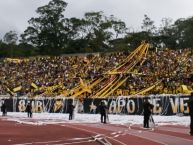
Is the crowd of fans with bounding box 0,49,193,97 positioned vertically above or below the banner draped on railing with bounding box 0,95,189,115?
above

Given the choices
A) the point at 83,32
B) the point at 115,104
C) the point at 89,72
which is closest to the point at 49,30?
the point at 83,32

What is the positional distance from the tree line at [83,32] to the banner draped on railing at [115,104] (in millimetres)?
41847

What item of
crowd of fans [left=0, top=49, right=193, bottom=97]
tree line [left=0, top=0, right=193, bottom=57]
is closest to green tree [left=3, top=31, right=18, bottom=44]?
tree line [left=0, top=0, right=193, bottom=57]

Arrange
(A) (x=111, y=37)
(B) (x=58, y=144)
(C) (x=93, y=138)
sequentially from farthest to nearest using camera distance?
(A) (x=111, y=37) → (C) (x=93, y=138) → (B) (x=58, y=144)

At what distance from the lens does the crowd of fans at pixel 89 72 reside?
5253 centimetres

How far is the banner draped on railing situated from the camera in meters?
39.7

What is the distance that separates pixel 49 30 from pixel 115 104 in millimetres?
72427

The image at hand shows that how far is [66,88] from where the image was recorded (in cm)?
6181

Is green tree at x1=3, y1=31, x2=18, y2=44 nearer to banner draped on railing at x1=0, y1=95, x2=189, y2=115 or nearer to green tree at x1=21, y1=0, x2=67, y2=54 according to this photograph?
green tree at x1=21, y1=0, x2=67, y2=54

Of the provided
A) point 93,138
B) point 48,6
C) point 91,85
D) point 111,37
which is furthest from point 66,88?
point 48,6

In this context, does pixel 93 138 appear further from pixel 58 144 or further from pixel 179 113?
pixel 179 113

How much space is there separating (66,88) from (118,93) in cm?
1088

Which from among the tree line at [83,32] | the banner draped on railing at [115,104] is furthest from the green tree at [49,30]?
the banner draped on railing at [115,104]

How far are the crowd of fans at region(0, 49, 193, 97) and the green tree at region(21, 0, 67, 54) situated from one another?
96.4ft
